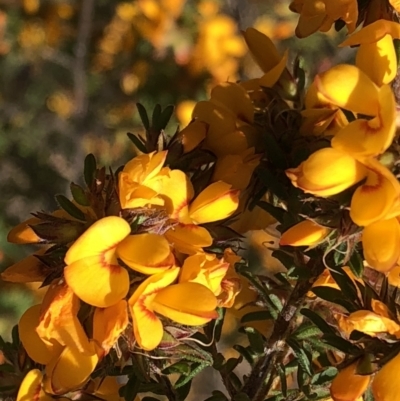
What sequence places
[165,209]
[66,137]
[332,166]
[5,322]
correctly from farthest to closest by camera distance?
[66,137] → [5,322] → [165,209] → [332,166]

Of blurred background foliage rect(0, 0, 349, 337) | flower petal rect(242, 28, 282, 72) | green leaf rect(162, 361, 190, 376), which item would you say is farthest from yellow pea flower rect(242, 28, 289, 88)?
blurred background foliage rect(0, 0, 349, 337)

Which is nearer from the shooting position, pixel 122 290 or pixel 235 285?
pixel 122 290

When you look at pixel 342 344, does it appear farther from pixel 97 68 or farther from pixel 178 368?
pixel 97 68

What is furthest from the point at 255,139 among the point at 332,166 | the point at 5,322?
the point at 5,322

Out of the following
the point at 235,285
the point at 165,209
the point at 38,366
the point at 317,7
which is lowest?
the point at 38,366

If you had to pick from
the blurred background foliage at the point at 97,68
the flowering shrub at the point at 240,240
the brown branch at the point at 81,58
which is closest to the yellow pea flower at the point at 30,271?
the flowering shrub at the point at 240,240

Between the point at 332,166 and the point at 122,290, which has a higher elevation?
the point at 332,166

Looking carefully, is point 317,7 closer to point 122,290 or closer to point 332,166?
point 332,166

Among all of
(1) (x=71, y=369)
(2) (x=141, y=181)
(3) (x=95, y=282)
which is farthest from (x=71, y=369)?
(2) (x=141, y=181)

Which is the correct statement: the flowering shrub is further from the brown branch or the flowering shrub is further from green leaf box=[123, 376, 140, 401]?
the brown branch
